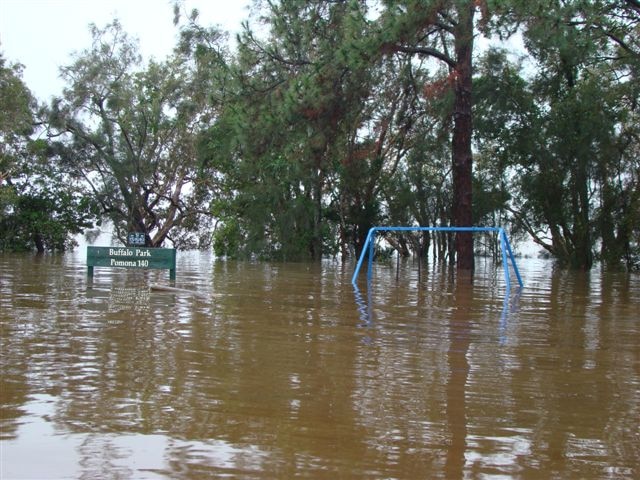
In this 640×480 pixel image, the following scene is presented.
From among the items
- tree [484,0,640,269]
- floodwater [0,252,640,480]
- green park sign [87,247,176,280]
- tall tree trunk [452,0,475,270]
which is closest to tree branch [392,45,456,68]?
tall tree trunk [452,0,475,270]

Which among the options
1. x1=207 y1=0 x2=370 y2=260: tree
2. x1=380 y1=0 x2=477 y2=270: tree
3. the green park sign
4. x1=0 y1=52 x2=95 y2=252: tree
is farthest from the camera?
x1=0 y1=52 x2=95 y2=252: tree

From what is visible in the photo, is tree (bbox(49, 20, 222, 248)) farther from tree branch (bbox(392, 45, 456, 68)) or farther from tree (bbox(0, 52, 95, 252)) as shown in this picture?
tree branch (bbox(392, 45, 456, 68))

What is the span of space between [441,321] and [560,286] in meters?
7.85

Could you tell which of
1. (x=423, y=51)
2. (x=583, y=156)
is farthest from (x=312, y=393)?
(x=583, y=156)

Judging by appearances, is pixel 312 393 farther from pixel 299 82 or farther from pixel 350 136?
pixel 350 136

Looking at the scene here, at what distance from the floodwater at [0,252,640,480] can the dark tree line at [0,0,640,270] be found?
8.76 metres

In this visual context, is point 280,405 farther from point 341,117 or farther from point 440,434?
point 341,117

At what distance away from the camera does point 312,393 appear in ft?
14.9

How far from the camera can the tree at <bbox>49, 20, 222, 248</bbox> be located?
36594 millimetres

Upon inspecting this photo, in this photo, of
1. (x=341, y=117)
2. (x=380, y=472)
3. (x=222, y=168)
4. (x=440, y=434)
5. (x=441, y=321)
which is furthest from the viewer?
(x=222, y=168)

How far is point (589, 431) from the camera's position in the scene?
3.88m

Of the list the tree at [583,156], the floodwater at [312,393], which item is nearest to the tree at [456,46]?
the tree at [583,156]

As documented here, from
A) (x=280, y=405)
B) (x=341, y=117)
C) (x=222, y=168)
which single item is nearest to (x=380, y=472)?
(x=280, y=405)

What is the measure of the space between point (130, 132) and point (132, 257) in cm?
2766
